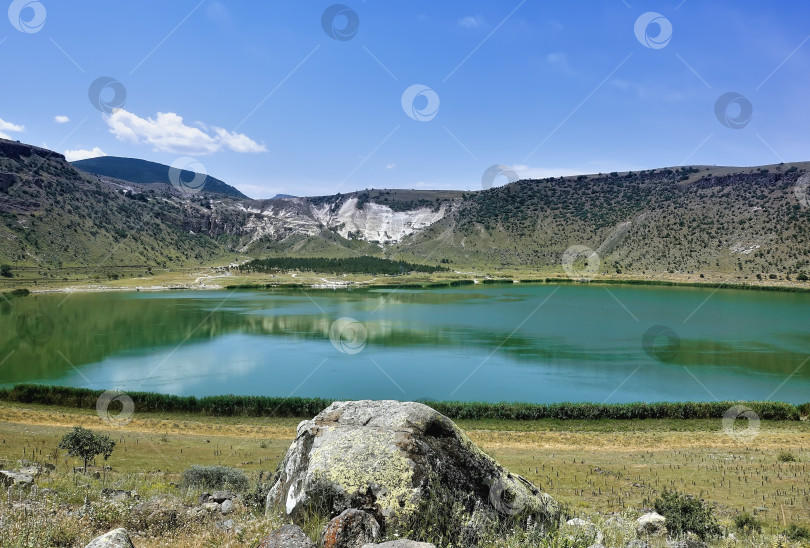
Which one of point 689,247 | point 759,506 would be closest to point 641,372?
point 759,506

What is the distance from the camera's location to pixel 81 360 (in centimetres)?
5219

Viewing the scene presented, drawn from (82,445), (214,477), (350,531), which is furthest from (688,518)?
(82,445)

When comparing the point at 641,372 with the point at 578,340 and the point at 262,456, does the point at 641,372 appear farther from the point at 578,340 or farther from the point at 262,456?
the point at 262,456

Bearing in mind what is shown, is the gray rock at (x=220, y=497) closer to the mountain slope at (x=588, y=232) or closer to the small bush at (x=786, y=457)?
the small bush at (x=786, y=457)

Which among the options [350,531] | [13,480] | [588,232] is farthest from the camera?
[588,232]

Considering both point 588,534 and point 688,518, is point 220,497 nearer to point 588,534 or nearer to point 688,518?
point 588,534

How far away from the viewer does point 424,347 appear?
5841 centimetres

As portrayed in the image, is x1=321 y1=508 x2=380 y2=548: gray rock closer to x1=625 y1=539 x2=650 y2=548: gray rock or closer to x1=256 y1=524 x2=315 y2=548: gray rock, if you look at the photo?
x1=256 y1=524 x2=315 y2=548: gray rock

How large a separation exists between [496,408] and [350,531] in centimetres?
3107

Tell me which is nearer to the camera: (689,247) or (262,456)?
(262,456)

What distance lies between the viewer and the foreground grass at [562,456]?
1612 centimetres

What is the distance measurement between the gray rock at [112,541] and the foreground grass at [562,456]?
62.2 inches

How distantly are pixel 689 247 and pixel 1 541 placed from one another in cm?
18234

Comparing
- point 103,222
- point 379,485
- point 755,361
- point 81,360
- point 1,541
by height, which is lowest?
point 81,360
